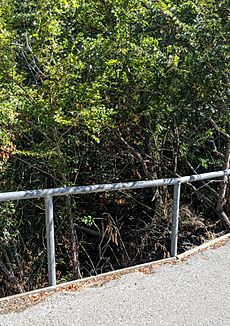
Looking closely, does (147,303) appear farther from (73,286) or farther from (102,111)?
(102,111)

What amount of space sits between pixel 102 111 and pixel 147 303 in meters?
2.04

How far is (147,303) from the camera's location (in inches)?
134

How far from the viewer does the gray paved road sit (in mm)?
3137

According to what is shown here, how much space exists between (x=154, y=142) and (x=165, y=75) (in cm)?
124

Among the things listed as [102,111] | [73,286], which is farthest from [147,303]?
[102,111]

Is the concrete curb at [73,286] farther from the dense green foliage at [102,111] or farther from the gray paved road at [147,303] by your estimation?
the dense green foliage at [102,111]

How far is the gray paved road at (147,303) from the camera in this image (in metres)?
3.14

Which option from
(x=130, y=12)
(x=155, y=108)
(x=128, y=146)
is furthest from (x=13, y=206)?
(x=130, y=12)

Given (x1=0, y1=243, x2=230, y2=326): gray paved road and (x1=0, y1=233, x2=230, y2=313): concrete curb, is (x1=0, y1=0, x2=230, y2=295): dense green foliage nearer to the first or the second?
(x1=0, y1=233, x2=230, y2=313): concrete curb

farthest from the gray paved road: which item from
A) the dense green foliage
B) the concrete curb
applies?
the dense green foliage

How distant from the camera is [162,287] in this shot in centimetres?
371

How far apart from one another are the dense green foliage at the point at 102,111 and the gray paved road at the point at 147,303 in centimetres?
134

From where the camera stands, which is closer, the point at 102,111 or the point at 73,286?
the point at 73,286

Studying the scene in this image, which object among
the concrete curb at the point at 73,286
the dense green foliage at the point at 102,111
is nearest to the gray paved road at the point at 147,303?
the concrete curb at the point at 73,286
